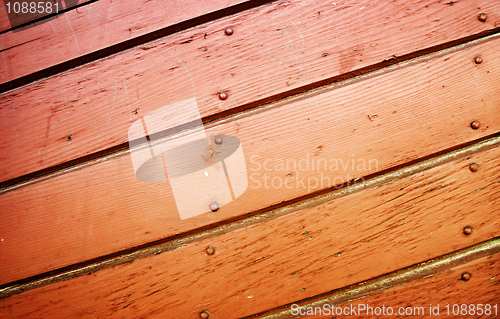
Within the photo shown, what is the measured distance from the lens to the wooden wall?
65 centimetres

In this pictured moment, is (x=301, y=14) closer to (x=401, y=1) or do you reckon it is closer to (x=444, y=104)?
(x=401, y=1)

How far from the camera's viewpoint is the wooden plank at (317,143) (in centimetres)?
65

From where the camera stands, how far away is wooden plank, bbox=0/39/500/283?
0.65 metres

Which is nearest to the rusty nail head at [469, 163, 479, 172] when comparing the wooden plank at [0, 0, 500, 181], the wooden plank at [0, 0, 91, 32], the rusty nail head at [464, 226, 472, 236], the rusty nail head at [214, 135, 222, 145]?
the rusty nail head at [464, 226, 472, 236]

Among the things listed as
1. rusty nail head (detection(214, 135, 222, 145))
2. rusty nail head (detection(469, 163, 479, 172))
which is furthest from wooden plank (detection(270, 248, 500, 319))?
rusty nail head (detection(214, 135, 222, 145))

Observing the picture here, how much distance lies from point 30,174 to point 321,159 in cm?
81

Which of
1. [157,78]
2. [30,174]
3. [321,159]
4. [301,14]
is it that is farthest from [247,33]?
[30,174]

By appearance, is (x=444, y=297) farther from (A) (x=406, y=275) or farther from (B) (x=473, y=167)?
(B) (x=473, y=167)

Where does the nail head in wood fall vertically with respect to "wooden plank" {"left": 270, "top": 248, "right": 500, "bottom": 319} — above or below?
above

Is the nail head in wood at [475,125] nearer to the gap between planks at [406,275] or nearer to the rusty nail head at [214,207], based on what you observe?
the gap between planks at [406,275]

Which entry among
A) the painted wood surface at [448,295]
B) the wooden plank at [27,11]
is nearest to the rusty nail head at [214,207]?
the painted wood surface at [448,295]

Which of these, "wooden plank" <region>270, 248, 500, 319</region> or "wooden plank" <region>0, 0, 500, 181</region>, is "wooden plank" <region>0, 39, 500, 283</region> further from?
"wooden plank" <region>270, 248, 500, 319</region>

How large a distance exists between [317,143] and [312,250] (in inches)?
11.6

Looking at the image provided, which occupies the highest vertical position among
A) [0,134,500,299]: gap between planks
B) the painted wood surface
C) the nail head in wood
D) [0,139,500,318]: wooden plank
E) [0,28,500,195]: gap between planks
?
[0,28,500,195]: gap between planks
